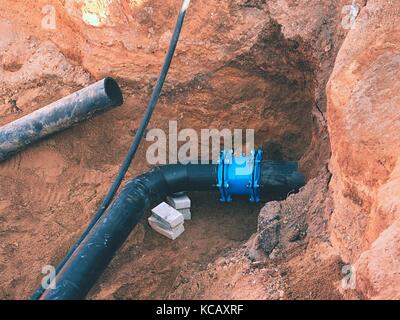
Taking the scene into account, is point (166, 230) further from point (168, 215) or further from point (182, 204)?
point (182, 204)

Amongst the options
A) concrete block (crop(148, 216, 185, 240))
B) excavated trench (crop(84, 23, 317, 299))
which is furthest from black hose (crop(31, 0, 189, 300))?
concrete block (crop(148, 216, 185, 240))

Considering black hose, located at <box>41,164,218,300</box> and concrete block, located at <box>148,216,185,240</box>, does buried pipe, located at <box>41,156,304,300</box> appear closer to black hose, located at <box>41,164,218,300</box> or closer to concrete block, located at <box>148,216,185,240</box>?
black hose, located at <box>41,164,218,300</box>

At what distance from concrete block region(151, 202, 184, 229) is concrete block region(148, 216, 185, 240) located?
43mm

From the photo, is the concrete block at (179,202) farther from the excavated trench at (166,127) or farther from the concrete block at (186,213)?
the excavated trench at (166,127)

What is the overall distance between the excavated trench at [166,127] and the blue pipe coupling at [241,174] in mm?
261

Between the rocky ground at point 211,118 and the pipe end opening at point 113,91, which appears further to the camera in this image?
the pipe end opening at point 113,91

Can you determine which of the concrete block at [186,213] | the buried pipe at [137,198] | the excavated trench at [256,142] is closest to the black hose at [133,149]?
the buried pipe at [137,198]

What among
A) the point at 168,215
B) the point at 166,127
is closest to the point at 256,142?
the point at 166,127

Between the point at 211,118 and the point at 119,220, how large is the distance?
1460 millimetres

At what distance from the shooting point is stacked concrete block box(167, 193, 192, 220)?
5098 millimetres

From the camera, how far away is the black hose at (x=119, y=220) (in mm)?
4117
